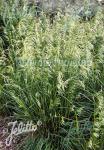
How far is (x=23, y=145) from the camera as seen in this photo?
4.09 m

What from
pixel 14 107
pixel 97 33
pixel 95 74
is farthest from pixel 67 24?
pixel 14 107

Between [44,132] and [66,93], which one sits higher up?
[66,93]

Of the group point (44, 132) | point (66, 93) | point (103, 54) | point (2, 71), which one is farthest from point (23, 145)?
point (103, 54)

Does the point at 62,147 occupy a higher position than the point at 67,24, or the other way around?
the point at 67,24

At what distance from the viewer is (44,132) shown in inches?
162

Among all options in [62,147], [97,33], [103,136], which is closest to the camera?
[103,136]

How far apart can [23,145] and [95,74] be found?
3.76ft

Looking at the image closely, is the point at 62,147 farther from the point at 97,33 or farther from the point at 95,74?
the point at 97,33

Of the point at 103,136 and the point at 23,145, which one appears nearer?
the point at 103,136

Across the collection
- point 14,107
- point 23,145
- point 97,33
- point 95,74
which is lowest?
point 23,145

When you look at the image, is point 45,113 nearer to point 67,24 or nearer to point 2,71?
point 2,71

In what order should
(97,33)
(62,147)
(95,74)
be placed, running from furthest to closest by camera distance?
(97,33)
(95,74)
(62,147)

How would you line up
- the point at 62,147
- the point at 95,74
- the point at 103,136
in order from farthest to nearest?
the point at 95,74 → the point at 62,147 → the point at 103,136

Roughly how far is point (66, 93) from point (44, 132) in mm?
503
